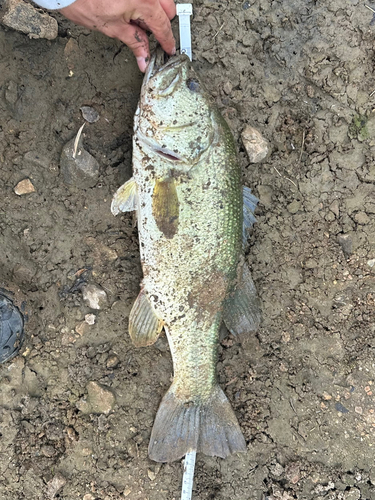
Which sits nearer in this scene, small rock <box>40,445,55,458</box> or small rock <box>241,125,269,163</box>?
small rock <box>40,445,55,458</box>

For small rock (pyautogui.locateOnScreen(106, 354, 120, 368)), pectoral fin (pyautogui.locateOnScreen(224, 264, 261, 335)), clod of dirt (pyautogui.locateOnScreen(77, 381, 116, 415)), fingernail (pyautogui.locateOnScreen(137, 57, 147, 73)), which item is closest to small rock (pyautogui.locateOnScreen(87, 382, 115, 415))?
clod of dirt (pyautogui.locateOnScreen(77, 381, 116, 415))

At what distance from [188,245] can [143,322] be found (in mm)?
831

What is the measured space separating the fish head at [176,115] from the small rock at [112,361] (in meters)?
1.91

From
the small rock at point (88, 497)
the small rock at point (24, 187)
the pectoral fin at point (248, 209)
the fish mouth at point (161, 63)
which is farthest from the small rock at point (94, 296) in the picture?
the fish mouth at point (161, 63)

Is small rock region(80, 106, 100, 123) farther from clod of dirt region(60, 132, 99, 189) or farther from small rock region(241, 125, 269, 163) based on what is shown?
small rock region(241, 125, 269, 163)

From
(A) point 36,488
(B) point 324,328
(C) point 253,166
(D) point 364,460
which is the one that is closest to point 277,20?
(C) point 253,166

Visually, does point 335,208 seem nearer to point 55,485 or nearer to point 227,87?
point 227,87

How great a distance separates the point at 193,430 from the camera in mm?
3307

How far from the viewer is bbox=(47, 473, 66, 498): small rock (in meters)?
3.37

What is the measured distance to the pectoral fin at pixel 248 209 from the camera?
132 inches

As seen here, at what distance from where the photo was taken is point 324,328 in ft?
12.1

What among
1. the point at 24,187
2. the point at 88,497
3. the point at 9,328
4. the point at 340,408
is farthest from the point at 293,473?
the point at 24,187

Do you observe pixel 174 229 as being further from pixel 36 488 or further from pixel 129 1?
pixel 36 488

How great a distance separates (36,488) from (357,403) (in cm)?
313
